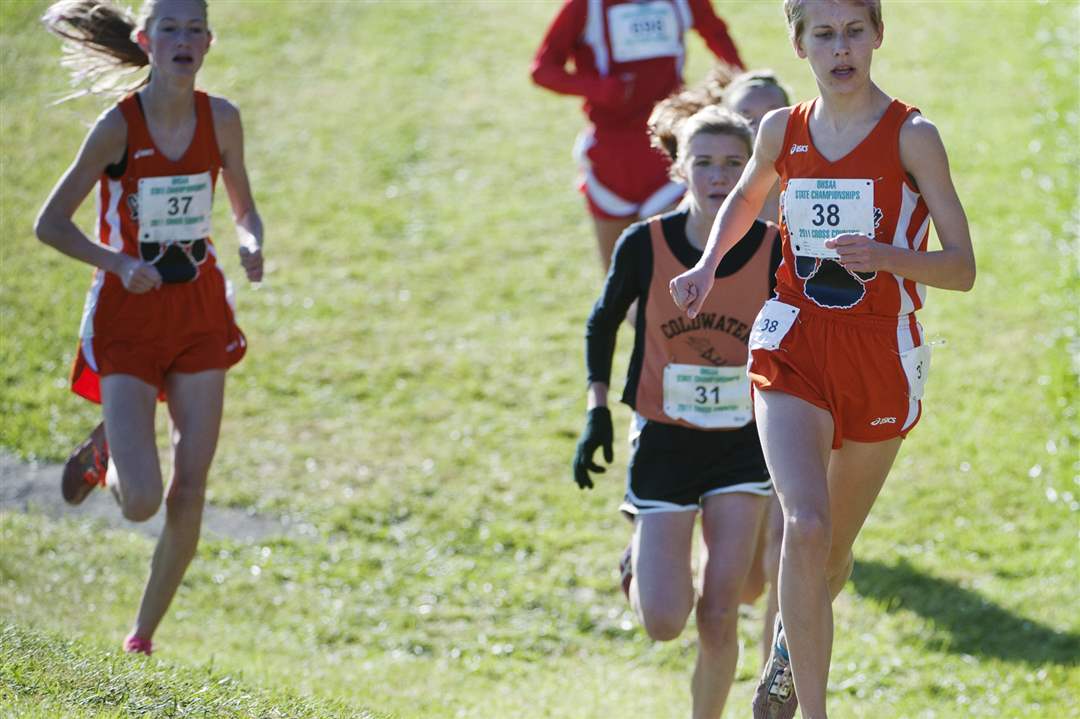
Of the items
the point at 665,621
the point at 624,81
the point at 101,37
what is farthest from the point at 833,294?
the point at 624,81

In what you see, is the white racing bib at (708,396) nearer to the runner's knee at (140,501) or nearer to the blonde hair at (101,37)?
the runner's knee at (140,501)

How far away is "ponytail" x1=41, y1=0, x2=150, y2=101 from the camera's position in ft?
18.8

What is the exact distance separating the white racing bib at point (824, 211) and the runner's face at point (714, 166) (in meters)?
0.86

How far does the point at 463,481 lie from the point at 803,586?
4.69m

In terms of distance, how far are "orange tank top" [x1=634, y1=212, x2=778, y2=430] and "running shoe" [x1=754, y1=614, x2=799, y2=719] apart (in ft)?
3.21

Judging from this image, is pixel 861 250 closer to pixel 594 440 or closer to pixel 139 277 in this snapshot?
pixel 594 440

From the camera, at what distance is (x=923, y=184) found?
12.8ft

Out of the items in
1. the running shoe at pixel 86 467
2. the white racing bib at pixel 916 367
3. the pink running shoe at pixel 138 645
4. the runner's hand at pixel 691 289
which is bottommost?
the pink running shoe at pixel 138 645

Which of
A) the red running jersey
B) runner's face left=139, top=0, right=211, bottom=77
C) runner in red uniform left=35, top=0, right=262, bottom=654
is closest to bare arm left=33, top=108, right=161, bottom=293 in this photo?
runner in red uniform left=35, top=0, right=262, bottom=654

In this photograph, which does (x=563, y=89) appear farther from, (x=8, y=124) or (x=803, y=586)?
(x=8, y=124)

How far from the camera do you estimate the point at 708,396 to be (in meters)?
4.96

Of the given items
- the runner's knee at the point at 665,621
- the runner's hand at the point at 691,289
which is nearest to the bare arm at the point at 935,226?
the runner's hand at the point at 691,289

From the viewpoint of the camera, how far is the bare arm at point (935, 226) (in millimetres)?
3779

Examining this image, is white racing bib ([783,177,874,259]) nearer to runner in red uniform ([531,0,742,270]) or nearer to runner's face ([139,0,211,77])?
runner's face ([139,0,211,77])
